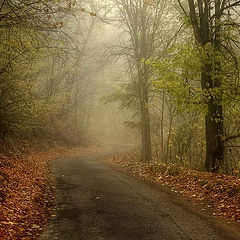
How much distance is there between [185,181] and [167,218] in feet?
14.0

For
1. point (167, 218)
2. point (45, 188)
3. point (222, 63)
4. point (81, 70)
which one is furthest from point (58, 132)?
point (167, 218)

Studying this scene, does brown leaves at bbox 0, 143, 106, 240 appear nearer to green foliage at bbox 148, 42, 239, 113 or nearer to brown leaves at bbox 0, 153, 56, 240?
brown leaves at bbox 0, 153, 56, 240

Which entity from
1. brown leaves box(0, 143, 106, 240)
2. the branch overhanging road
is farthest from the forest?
the branch overhanging road

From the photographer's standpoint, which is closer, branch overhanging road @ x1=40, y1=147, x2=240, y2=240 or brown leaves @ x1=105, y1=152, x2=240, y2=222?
branch overhanging road @ x1=40, y1=147, x2=240, y2=240

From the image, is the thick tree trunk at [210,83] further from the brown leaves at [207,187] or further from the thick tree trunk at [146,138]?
the thick tree trunk at [146,138]

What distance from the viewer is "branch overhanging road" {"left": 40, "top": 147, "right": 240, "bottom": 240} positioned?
6234 mm

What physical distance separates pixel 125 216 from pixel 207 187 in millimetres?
3598

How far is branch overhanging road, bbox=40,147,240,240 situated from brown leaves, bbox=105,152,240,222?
670 millimetres

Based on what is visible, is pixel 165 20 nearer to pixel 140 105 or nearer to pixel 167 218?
pixel 140 105

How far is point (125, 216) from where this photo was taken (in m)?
7.49

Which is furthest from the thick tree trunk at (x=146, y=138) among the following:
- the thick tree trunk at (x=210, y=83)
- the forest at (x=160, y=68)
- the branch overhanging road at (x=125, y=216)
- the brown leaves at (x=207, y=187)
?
the branch overhanging road at (x=125, y=216)

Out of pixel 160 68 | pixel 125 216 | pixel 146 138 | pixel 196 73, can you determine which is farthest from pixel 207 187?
pixel 146 138

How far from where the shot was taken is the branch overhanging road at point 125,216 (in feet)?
20.5

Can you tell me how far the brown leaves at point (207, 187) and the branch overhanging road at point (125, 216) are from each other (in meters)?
0.67
